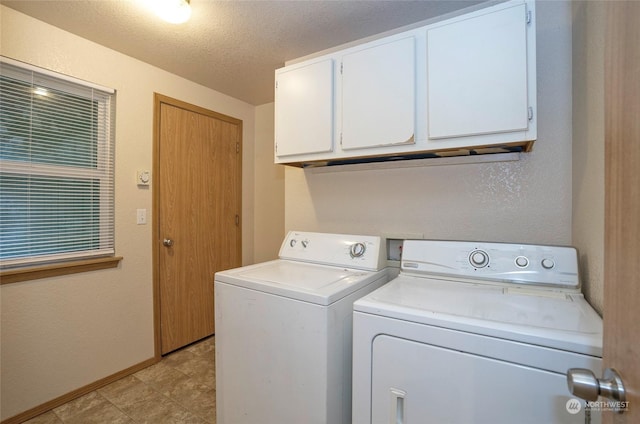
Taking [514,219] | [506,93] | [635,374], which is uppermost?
[506,93]

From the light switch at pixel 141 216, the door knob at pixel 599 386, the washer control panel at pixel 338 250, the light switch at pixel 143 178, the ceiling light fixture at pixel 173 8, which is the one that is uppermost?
the ceiling light fixture at pixel 173 8

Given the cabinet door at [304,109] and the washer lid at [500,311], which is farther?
the cabinet door at [304,109]

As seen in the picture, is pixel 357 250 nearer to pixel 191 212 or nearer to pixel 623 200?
pixel 623 200

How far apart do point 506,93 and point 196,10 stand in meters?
1.68

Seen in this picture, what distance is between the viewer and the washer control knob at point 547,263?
1204mm

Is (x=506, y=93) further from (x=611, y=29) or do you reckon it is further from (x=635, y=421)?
(x=635, y=421)

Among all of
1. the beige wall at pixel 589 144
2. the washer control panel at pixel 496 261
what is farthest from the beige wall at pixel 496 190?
the washer control panel at pixel 496 261

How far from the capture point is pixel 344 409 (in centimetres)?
119

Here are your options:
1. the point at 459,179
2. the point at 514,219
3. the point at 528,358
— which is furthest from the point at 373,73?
the point at 528,358

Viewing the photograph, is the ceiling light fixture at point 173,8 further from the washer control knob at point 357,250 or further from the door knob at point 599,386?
the door knob at point 599,386

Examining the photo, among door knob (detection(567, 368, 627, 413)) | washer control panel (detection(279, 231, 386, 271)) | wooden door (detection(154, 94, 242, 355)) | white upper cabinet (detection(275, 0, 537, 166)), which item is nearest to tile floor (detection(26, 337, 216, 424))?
wooden door (detection(154, 94, 242, 355))

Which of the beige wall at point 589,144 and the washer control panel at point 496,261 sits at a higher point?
the beige wall at point 589,144

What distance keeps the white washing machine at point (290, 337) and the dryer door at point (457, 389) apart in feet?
0.68

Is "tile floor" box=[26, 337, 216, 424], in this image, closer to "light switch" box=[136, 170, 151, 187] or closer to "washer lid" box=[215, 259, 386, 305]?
"washer lid" box=[215, 259, 386, 305]
